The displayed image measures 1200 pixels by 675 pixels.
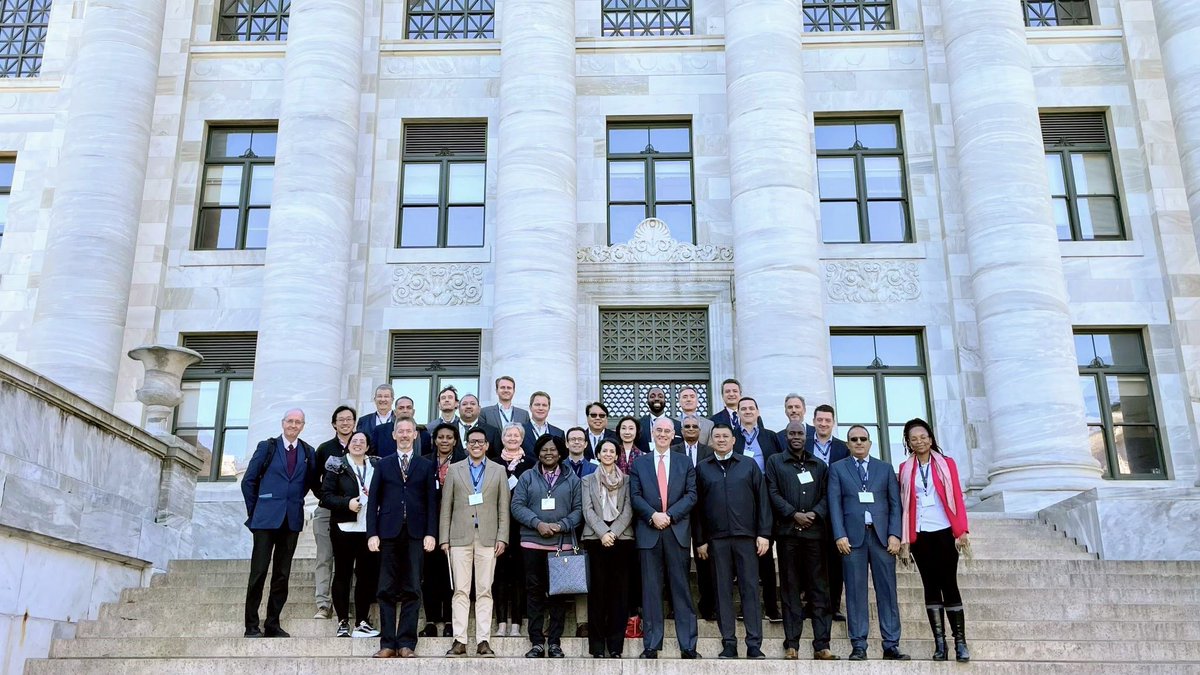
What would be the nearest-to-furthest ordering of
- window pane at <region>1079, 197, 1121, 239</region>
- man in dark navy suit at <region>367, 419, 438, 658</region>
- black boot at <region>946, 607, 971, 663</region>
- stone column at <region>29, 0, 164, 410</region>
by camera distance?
1. black boot at <region>946, 607, 971, 663</region>
2. man in dark navy suit at <region>367, 419, 438, 658</region>
3. stone column at <region>29, 0, 164, 410</region>
4. window pane at <region>1079, 197, 1121, 239</region>

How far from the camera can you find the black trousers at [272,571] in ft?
33.0

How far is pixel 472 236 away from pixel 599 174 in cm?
280

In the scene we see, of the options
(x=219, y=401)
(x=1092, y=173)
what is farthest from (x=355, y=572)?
(x=1092, y=173)

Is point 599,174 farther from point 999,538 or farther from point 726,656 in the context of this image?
point 726,656

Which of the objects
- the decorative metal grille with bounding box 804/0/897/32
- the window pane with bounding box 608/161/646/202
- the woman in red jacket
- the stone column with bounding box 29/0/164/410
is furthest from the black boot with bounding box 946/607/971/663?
the decorative metal grille with bounding box 804/0/897/32

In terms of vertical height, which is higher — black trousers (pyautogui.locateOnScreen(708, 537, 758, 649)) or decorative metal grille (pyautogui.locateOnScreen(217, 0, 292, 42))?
decorative metal grille (pyautogui.locateOnScreen(217, 0, 292, 42))

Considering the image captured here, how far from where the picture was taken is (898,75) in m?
22.1

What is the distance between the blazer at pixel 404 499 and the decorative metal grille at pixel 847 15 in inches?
626

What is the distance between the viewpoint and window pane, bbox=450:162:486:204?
21.8 metres

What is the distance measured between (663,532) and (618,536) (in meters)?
0.41

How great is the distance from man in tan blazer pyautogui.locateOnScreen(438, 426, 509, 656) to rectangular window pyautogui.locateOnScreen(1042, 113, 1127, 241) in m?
15.1

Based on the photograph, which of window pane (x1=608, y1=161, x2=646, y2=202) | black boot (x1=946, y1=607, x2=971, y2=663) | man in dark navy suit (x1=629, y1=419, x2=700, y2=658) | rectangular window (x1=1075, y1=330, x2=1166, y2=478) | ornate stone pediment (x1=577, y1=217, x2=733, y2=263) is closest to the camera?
black boot (x1=946, y1=607, x2=971, y2=663)

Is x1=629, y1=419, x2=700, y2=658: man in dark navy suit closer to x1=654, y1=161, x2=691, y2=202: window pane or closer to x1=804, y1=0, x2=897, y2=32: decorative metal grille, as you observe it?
x1=654, y1=161, x2=691, y2=202: window pane

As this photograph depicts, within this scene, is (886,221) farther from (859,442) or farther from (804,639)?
(804,639)
